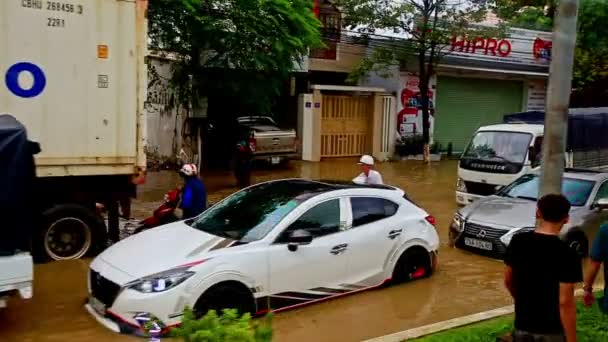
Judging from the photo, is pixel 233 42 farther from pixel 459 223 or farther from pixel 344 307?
pixel 344 307

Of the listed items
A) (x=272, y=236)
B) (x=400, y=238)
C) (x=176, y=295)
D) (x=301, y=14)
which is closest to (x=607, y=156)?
(x=301, y=14)

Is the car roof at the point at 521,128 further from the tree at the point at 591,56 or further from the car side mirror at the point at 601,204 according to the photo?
the tree at the point at 591,56

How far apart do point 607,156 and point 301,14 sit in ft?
27.1

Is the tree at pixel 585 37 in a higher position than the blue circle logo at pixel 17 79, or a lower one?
higher

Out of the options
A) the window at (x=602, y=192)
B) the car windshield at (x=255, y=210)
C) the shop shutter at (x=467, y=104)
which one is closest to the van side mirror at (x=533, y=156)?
the window at (x=602, y=192)

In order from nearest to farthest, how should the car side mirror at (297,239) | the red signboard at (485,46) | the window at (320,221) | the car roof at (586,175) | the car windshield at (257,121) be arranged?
the car side mirror at (297,239), the window at (320,221), the car roof at (586,175), the car windshield at (257,121), the red signboard at (485,46)

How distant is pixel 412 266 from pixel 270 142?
11225 mm

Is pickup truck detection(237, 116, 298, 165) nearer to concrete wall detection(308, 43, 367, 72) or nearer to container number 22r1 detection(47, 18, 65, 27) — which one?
concrete wall detection(308, 43, 367, 72)

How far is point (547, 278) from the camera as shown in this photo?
155 inches

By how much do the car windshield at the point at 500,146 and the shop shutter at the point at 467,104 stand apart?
420 inches

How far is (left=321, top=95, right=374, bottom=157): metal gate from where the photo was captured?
75.0 ft

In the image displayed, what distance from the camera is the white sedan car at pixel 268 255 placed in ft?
20.8

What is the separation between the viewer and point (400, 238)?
27.1 ft

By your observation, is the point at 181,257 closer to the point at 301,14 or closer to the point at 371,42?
the point at 301,14
